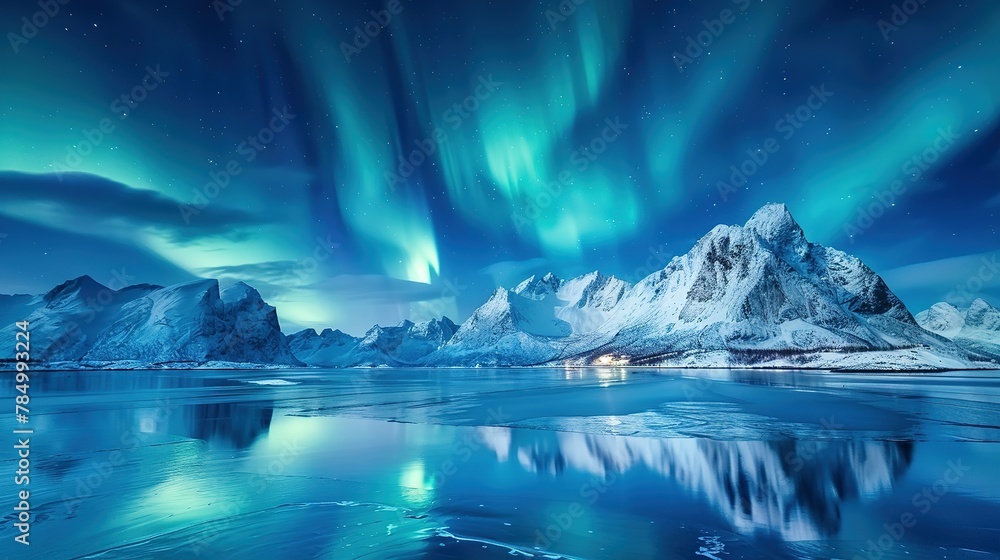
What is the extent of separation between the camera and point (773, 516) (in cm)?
1188

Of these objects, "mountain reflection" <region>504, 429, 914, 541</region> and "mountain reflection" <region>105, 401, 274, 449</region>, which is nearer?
"mountain reflection" <region>504, 429, 914, 541</region>

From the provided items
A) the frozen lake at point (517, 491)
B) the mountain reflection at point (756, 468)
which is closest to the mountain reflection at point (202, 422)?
the frozen lake at point (517, 491)

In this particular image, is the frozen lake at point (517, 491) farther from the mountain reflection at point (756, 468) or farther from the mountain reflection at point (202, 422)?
the mountain reflection at point (202, 422)

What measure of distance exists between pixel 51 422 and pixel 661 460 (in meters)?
38.3

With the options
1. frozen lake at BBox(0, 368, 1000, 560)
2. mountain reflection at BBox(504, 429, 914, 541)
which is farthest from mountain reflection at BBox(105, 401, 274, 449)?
mountain reflection at BBox(504, 429, 914, 541)

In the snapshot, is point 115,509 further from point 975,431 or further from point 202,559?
point 975,431

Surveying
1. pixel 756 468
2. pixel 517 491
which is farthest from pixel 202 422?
pixel 756 468

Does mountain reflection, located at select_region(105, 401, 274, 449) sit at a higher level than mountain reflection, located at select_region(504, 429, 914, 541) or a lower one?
higher

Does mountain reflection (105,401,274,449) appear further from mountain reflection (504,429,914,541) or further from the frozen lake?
mountain reflection (504,429,914,541)

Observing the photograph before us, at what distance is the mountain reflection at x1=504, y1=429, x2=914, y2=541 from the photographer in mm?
12055

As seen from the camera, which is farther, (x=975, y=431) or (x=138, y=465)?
(x=975, y=431)

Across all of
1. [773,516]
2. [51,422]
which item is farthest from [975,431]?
[51,422]

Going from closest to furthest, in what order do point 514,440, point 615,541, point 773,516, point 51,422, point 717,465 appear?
point 615,541, point 773,516, point 717,465, point 514,440, point 51,422

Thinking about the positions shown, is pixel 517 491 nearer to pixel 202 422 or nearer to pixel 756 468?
pixel 756 468
